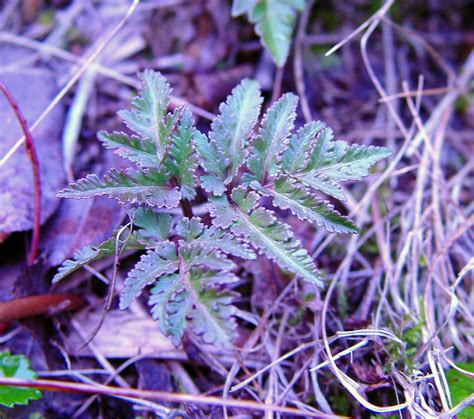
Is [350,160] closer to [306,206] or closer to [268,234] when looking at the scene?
[306,206]

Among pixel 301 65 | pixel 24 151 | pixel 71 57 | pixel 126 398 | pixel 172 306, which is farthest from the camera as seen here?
pixel 301 65

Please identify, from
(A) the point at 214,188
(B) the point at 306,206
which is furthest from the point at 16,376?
(B) the point at 306,206

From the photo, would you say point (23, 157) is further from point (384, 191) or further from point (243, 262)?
point (384, 191)

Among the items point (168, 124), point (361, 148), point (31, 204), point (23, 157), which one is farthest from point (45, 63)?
point (361, 148)

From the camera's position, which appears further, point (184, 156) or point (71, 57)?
point (71, 57)

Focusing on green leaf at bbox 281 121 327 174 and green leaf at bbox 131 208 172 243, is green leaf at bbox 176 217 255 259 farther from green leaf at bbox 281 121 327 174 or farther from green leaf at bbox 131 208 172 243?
green leaf at bbox 281 121 327 174

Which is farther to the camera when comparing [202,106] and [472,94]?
[472,94]

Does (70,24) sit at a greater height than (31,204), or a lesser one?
greater
